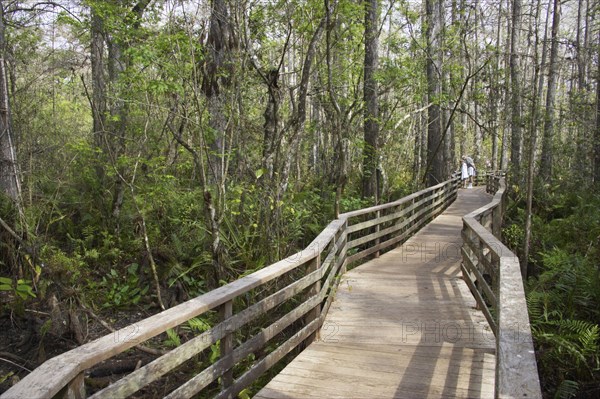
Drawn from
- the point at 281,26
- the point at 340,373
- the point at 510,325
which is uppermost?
the point at 281,26

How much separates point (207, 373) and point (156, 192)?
517 cm

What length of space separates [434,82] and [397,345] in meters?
12.2

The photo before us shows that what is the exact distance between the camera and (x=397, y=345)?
5059mm

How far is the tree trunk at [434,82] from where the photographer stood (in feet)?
51.0

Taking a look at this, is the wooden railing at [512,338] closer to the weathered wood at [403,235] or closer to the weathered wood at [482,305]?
the weathered wood at [482,305]

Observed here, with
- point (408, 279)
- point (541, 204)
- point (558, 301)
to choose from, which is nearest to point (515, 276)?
point (558, 301)

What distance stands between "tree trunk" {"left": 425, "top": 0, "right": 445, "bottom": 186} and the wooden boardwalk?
800cm

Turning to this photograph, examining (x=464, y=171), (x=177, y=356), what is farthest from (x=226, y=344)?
(x=464, y=171)

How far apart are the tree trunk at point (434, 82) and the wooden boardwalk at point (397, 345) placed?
800cm

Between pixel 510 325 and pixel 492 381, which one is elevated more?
pixel 510 325

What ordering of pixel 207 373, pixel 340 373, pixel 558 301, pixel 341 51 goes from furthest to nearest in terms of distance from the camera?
pixel 341 51
pixel 558 301
pixel 340 373
pixel 207 373

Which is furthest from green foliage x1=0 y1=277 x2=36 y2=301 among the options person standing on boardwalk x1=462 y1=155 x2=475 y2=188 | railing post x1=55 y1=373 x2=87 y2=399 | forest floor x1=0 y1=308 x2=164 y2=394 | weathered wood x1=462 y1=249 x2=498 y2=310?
person standing on boardwalk x1=462 y1=155 x2=475 y2=188

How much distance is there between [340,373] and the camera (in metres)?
4.39

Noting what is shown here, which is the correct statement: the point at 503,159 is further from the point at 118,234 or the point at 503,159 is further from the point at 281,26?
the point at 118,234
